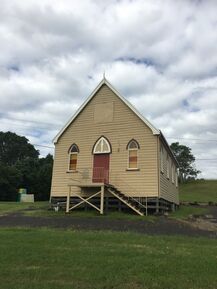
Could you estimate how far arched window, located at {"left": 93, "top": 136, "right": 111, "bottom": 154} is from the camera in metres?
23.5

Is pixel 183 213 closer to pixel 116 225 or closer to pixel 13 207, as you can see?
pixel 116 225

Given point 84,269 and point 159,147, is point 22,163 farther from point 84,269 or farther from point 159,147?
point 84,269

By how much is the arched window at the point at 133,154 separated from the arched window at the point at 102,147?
4.73 ft

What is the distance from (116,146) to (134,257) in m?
14.7

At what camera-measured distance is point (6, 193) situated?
177 ft

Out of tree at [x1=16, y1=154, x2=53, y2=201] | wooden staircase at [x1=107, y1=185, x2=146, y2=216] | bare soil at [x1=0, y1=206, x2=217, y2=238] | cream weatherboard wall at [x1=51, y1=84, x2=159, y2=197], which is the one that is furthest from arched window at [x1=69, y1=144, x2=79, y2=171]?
tree at [x1=16, y1=154, x2=53, y2=201]

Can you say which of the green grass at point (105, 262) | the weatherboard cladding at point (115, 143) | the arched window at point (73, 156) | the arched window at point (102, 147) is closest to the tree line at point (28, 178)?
the weatherboard cladding at point (115, 143)

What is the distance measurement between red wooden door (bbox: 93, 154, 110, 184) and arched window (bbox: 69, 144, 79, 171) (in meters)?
1.58

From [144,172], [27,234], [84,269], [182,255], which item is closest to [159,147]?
[144,172]

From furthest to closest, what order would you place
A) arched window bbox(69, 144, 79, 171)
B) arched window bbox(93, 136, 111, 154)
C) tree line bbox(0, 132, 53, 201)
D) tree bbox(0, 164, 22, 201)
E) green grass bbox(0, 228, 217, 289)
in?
tree line bbox(0, 132, 53, 201) < tree bbox(0, 164, 22, 201) < arched window bbox(69, 144, 79, 171) < arched window bbox(93, 136, 111, 154) < green grass bbox(0, 228, 217, 289)

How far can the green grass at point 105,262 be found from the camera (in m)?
6.72

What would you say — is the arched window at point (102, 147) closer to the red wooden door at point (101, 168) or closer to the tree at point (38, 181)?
the red wooden door at point (101, 168)

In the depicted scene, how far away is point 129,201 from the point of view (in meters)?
21.9

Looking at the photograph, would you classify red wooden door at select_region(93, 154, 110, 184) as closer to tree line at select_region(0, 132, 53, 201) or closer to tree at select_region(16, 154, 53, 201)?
tree line at select_region(0, 132, 53, 201)
